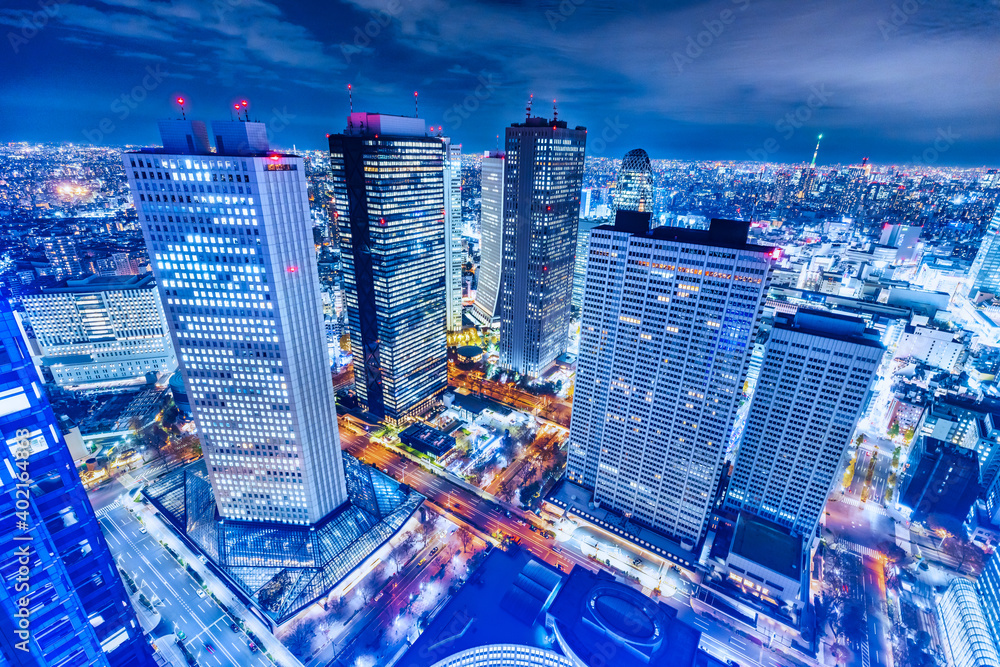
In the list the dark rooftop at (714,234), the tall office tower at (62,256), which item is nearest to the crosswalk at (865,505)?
the dark rooftop at (714,234)

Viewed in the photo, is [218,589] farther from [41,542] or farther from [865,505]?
[865,505]

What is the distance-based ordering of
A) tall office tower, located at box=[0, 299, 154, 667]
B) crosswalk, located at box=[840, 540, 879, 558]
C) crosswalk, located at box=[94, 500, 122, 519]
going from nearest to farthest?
tall office tower, located at box=[0, 299, 154, 667] < crosswalk, located at box=[840, 540, 879, 558] < crosswalk, located at box=[94, 500, 122, 519]

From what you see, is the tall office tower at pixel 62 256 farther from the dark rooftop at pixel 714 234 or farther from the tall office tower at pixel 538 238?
the dark rooftop at pixel 714 234

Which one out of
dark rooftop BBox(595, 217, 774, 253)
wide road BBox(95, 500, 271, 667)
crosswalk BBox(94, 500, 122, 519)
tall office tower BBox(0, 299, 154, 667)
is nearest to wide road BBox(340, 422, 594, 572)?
wide road BBox(95, 500, 271, 667)

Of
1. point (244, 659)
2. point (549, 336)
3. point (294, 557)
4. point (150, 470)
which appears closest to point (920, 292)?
point (549, 336)

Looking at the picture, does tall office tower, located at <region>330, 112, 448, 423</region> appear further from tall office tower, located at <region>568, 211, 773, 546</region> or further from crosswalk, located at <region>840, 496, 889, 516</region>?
crosswalk, located at <region>840, 496, 889, 516</region>

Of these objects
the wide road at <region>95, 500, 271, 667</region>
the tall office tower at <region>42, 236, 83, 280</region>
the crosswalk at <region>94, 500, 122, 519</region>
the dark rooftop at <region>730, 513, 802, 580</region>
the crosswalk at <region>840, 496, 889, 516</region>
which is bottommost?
the wide road at <region>95, 500, 271, 667</region>

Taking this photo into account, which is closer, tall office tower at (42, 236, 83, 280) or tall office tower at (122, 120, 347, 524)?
tall office tower at (122, 120, 347, 524)
